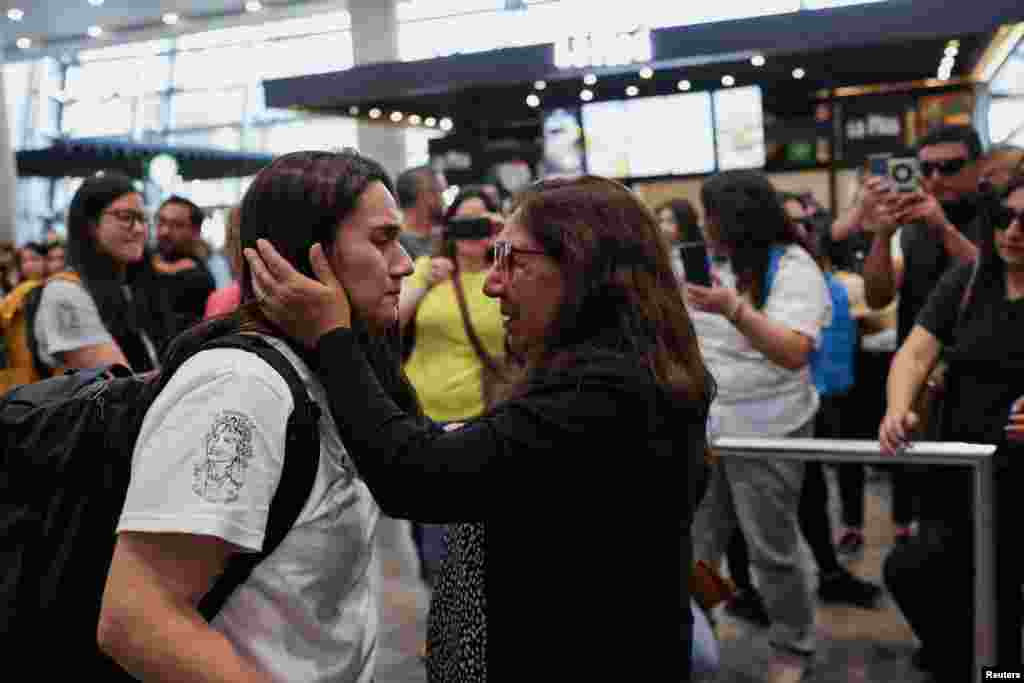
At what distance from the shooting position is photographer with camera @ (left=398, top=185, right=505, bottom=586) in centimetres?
381

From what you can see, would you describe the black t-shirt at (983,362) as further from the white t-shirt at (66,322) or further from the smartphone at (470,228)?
the white t-shirt at (66,322)

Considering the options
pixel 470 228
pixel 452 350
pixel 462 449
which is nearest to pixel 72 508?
pixel 462 449

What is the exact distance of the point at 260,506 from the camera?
1.29 m

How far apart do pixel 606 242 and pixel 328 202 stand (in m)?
0.44

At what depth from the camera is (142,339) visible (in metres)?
3.66

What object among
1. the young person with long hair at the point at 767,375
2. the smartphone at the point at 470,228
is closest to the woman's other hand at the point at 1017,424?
the young person with long hair at the point at 767,375

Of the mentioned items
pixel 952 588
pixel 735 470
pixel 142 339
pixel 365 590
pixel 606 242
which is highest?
pixel 606 242

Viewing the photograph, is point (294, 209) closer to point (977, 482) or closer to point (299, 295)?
point (299, 295)

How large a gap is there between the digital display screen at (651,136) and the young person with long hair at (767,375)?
589cm

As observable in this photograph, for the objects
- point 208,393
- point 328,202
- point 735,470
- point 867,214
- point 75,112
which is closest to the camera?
point 208,393

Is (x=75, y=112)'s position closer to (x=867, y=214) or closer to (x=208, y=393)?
(x=867, y=214)

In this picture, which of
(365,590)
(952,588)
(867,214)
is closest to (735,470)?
(952,588)

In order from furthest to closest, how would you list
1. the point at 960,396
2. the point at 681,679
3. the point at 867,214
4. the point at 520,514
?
the point at 867,214 → the point at 960,396 → the point at 681,679 → the point at 520,514

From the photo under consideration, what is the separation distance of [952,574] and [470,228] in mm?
1921
